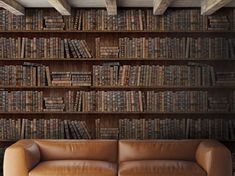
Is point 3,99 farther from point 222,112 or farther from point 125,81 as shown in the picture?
point 222,112

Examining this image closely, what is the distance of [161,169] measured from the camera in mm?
3852

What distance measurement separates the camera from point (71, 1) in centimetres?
446

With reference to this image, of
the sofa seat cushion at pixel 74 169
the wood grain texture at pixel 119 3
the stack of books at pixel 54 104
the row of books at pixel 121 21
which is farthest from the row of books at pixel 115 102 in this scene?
the wood grain texture at pixel 119 3

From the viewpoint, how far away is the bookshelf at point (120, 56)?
186 inches

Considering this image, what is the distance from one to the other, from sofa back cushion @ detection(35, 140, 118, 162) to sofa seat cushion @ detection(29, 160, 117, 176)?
0.27 meters

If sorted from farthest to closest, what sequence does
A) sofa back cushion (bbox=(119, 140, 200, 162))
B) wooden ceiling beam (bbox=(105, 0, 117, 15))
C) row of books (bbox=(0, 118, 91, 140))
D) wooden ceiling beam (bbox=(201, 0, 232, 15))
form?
row of books (bbox=(0, 118, 91, 140)) < sofa back cushion (bbox=(119, 140, 200, 162)) < wooden ceiling beam (bbox=(105, 0, 117, 15)) < wooden ceiling beam (bbox=(201, 0, 232, 15))

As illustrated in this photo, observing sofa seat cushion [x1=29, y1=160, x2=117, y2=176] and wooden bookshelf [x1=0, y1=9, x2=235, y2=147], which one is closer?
sofa seat cushion [x1=29, y1=160, x2=117, y2=176]

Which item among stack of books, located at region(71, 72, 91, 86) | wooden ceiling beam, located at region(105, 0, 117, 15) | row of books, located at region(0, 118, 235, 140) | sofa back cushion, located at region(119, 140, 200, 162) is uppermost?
wooden ceiling beam, located at region(105, 0, 117, 15)

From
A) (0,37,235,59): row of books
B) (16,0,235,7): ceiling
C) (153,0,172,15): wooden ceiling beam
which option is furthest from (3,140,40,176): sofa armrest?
(153,0,172,15): wooden ceiling beam

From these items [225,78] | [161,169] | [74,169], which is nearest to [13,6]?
[74,169]

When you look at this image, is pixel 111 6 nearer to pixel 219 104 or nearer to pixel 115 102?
pixel 115 102

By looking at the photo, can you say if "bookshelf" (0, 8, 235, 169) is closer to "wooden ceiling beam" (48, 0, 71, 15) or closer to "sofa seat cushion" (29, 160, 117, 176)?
"wooden ceiling beam" (48, 0, 71, 15)

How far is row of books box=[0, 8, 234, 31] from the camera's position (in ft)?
15.5

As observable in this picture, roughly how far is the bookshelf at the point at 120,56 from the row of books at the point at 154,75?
0.04 ft
